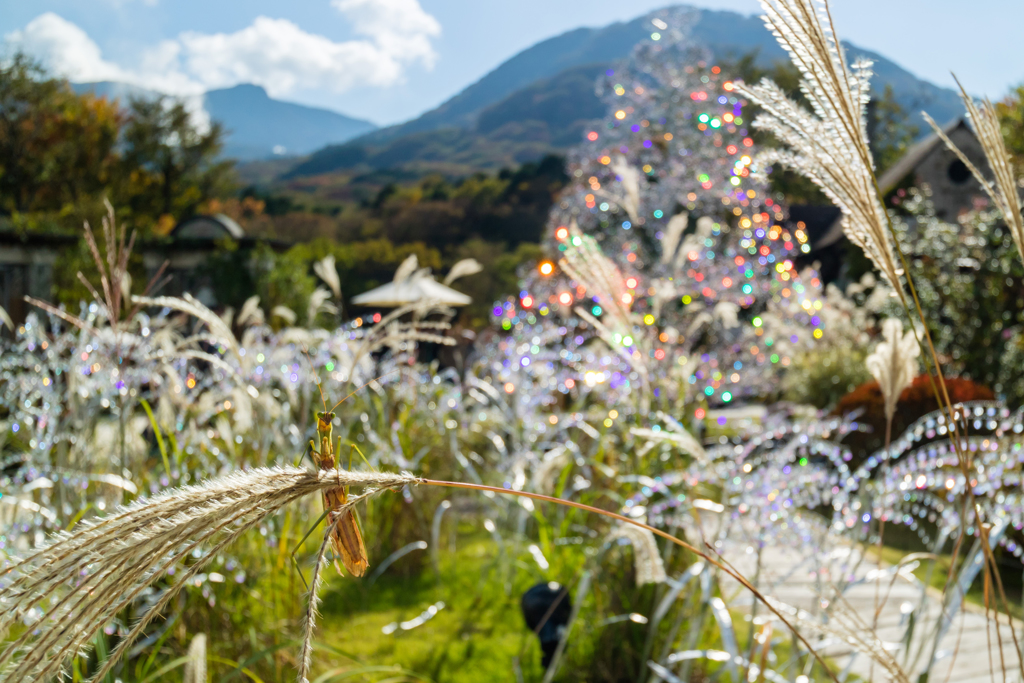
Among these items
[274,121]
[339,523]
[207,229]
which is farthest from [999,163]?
[274,121]

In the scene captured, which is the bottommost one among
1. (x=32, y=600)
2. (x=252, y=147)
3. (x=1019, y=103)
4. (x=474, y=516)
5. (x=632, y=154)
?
(x=474, y=516)

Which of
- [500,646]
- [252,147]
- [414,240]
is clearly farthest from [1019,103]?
[252,147]

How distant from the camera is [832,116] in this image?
0.92m

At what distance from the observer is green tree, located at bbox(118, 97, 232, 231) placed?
26156 millimetres

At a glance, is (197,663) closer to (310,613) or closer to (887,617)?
(310,613)

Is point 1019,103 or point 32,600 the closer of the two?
point 32,600

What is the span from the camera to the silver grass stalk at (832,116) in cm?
82

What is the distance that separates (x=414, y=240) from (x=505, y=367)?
21853 mm

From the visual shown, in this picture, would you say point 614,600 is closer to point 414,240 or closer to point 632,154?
point 632,154

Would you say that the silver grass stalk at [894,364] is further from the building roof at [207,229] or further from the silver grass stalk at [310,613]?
the building roof at [207,229]

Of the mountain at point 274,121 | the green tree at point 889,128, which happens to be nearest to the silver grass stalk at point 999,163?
the green tree at point 889,128

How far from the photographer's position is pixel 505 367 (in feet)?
12.9

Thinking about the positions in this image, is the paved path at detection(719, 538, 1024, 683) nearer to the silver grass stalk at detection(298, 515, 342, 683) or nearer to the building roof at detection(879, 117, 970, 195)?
the silver grass stalk at detection(298, 515, 342, 683)

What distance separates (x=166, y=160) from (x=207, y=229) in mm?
18149
